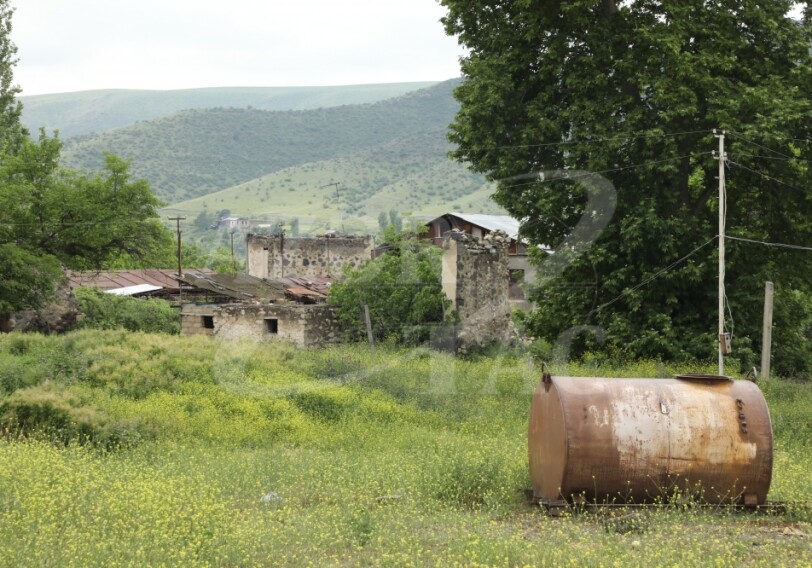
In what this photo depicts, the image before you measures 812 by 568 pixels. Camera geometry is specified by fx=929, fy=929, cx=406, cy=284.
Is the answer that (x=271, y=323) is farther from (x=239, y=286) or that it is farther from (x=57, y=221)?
(x=57, y=221)

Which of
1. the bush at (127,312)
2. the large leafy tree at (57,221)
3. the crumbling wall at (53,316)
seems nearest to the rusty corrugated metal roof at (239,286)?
the bush at (127,312)

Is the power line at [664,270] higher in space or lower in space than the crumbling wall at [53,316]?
higher

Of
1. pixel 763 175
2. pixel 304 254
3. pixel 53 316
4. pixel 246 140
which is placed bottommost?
pixel 53 316

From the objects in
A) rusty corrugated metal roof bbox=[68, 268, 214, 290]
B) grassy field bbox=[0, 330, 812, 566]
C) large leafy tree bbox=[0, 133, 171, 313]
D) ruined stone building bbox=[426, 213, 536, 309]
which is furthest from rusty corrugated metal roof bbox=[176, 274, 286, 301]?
grassy field bbox=[0, 330, 812, 566]

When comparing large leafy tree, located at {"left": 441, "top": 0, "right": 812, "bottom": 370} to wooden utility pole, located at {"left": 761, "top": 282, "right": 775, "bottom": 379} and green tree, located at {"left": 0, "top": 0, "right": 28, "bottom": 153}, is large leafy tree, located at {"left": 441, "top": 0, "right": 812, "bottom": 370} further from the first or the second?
green tree, located at {"left": 0, "top": 0, "right": 28, "bottom": 153}

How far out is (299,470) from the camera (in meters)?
12.6

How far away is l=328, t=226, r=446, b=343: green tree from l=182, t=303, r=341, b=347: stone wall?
2.63 ft

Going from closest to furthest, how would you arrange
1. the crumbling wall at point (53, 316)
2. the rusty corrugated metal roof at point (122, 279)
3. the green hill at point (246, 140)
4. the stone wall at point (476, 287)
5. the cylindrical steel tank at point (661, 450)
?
the cylindrical steel tank at point (661, 450)
the stone wall at point (476, 287)
the crumbling wall at point (53, 316)
the rusty corrugated metal roof at point (122, 279)
the green hill at point (246, 140)

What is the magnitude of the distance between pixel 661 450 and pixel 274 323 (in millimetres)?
18662

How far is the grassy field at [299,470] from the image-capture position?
8.67 metres

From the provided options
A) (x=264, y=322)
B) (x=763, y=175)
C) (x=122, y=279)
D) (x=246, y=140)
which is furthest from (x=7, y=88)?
(x=246, y=140)

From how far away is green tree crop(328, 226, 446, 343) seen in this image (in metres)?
27.1

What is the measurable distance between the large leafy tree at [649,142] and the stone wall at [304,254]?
22.6 m

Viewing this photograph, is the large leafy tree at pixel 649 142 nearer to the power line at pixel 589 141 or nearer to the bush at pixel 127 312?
the power line at pixel 589 141
